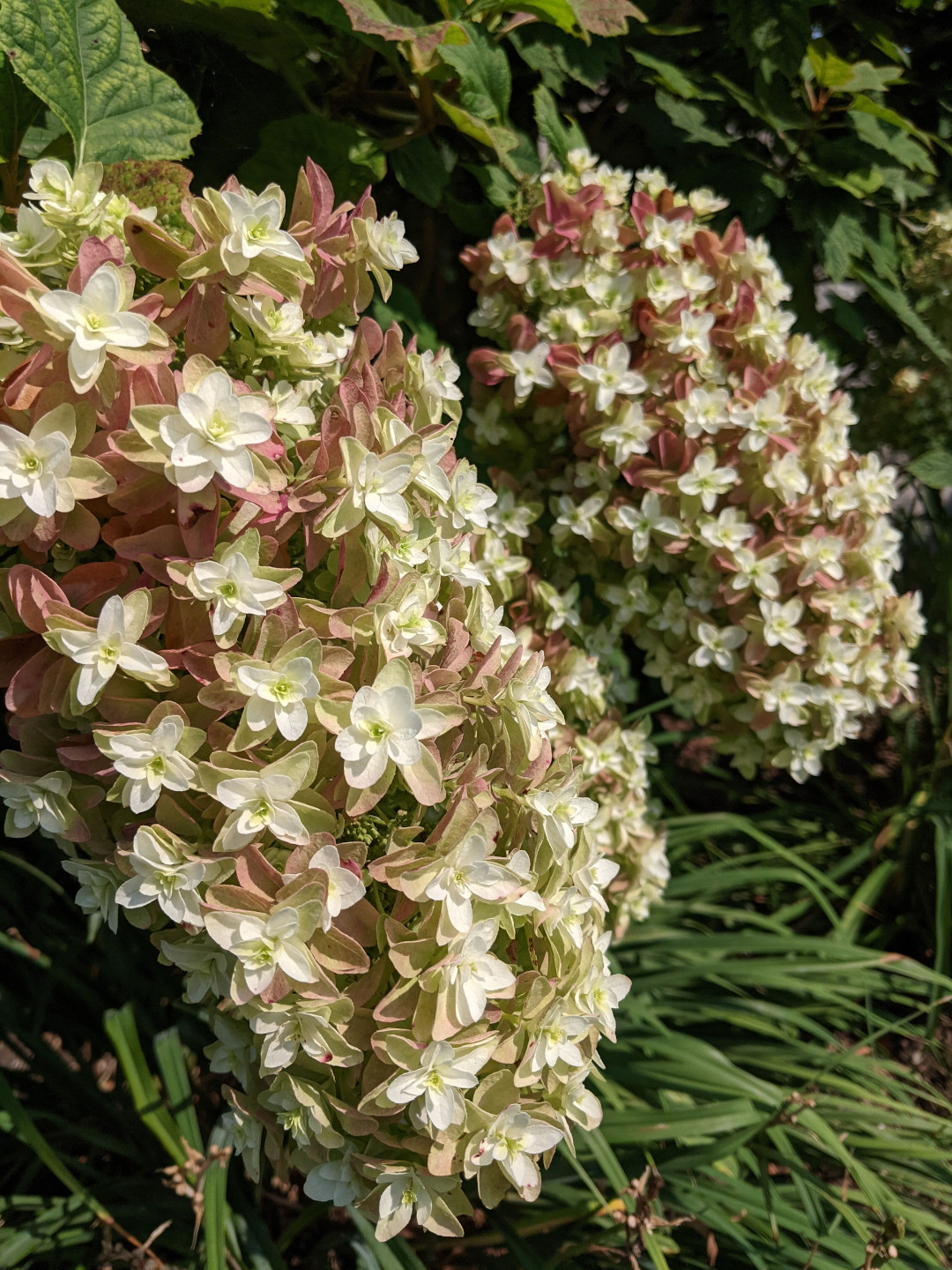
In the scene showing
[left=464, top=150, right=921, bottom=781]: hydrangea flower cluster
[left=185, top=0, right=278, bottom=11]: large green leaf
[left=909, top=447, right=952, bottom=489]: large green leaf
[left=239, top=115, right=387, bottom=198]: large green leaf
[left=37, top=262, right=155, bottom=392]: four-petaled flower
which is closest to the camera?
[left=37, top=262, right=155, bottom=392]: four-petaled flower

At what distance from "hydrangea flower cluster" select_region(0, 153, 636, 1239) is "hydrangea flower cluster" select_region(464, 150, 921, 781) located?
0.46 meters

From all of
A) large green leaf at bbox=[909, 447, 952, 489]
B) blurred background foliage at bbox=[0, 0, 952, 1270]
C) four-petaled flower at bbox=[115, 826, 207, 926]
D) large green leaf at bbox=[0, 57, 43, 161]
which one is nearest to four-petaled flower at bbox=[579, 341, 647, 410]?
blurred background foliage at bbox=[0, 0, 952, 1270]

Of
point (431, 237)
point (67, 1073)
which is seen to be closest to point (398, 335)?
point (431, 237)

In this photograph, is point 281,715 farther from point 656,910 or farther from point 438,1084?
point 656,910

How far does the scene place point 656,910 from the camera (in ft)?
5.47

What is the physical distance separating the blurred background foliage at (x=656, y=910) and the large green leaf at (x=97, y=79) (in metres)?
0.02

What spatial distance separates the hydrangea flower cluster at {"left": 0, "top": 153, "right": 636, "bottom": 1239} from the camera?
1.96ft

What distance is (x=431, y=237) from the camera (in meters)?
1.47

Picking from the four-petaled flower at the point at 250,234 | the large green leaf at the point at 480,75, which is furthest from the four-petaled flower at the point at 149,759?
the large green leaf at the point at 480,75

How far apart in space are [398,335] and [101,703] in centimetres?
39

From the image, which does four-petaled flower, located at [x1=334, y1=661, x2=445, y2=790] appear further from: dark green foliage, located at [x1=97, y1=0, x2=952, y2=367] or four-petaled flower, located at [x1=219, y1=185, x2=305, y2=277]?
dark green foliage, located at [x1=97, y1=0, x2=952, y2=367]

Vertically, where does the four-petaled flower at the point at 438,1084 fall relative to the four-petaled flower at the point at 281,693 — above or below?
below

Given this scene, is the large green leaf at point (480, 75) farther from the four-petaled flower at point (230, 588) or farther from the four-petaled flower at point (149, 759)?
the four-petaled flower at point (149, 759)

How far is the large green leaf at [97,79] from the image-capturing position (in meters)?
0.76
